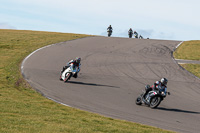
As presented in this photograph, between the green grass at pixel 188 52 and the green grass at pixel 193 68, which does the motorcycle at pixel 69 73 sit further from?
the green grass at pixel 188 52

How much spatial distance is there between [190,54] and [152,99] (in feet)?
71.0

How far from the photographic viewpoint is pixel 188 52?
3644 cm

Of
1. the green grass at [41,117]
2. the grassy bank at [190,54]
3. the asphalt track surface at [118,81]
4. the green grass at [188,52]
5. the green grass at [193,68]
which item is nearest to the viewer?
the green grass at [41,117]

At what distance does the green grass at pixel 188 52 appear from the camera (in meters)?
33.6

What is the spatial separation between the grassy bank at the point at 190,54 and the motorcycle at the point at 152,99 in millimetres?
11444

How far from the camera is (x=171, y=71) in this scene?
26062 mm

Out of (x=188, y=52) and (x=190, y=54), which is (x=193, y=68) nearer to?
(x=190, y=54)

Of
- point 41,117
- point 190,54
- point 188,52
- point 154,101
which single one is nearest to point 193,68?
point 190,54

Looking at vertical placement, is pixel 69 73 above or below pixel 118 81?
above

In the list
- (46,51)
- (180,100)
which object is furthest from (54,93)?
(46,51)

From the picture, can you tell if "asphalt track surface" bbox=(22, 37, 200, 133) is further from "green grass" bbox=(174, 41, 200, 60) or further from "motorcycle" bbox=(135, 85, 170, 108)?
"green grass" bbox=(174, 41, 200, 60)

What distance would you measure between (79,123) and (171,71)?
17.7m

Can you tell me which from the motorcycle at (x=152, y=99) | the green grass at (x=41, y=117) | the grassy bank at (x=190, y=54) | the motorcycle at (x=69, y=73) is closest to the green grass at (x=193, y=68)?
the grassy bank at (x=190, y=54)

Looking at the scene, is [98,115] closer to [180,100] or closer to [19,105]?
[19,105]
